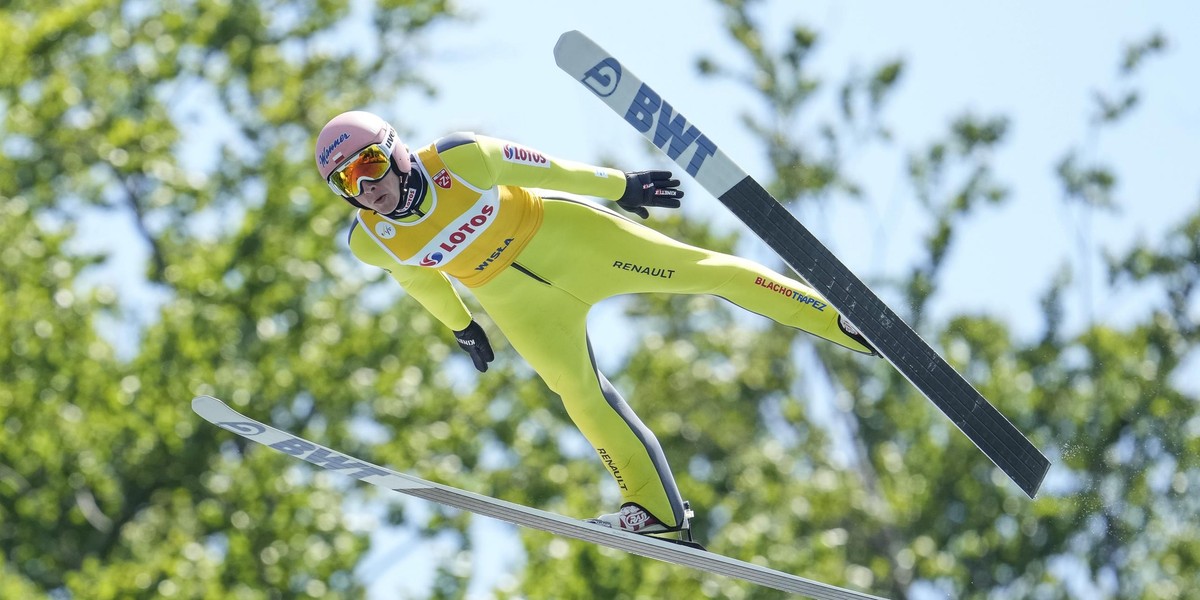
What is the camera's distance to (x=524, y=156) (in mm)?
6066

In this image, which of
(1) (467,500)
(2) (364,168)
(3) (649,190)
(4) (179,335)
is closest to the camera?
(2) (364,168)

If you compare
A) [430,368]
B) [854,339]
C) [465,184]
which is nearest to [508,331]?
[465,184]

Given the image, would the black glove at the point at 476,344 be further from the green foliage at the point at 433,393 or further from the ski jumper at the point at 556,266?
the green foliage at the point at 433,393

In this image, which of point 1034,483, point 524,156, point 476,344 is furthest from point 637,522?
point 1034,483

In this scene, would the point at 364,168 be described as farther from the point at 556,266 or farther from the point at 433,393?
the point at 433,393

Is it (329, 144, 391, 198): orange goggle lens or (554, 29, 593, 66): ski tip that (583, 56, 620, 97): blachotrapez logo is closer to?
(554, 29, 593, 66): ski tip

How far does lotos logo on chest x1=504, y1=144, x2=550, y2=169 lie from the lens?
6043 mm

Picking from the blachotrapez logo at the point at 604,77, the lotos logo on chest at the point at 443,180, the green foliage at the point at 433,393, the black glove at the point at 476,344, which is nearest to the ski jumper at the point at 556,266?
the lotos logo on chest at the point at 443,180

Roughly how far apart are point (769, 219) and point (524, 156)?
1.02m

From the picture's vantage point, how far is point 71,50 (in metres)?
21.6

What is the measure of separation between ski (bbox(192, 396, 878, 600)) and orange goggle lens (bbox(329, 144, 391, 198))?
3.87 feet

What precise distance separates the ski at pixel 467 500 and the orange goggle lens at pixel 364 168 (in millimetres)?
1181

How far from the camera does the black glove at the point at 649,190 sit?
6.28m

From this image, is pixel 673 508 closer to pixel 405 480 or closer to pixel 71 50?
pixel 405 480
